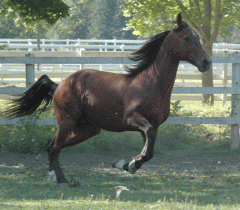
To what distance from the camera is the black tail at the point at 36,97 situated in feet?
19.4

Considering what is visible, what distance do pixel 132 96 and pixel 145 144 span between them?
659 mm

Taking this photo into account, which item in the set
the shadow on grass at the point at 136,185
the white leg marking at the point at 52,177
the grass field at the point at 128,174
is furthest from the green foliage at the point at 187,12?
the white leg marking at the point at 52,177

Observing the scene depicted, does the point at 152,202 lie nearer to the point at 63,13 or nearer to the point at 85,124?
the point at 85,124

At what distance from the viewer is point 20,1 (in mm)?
8203

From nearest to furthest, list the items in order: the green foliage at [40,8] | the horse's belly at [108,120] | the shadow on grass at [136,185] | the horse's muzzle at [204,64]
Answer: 1. the horse's muzzle at [204,64]
2. the shadow on grass at [136,185]
3. the horse's belly at [108,120]
4. the green foliage at [40,8]

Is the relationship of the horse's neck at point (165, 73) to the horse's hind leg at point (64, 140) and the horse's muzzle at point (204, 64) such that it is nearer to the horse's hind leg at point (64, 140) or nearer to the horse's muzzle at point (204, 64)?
the horse's muzzle at point (204, 64)

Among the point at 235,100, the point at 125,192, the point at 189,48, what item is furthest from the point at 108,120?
the point at 235,100

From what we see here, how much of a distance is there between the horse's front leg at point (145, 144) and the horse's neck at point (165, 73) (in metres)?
0.44

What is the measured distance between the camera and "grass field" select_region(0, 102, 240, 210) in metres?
4.13

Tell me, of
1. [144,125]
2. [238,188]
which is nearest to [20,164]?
[144,125]

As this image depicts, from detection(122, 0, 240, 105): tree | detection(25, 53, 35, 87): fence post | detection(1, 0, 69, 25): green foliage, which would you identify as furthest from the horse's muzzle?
detection(122, 0, 240, 105): tree

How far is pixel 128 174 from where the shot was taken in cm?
596

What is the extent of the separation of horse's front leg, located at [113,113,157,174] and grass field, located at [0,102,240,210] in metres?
0.38

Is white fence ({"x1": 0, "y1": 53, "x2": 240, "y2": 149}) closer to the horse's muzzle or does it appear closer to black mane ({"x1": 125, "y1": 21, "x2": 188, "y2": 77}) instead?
black mane ({"x1": 125, "y1": 21, "x2": 188, "y2": 77})
